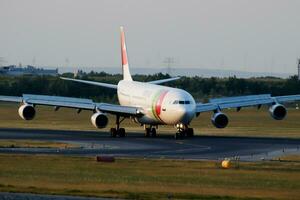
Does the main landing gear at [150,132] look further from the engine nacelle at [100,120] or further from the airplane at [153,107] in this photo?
the engine nacelle at [100,120]

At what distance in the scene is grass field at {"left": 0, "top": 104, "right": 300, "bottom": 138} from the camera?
274ft

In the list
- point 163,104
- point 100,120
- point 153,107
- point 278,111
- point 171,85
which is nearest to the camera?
point 163,104

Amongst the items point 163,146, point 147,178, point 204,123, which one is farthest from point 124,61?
point 147,178

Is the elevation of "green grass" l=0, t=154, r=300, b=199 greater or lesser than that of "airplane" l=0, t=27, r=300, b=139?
lesser

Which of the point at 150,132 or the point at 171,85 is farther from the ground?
the point at 171,85

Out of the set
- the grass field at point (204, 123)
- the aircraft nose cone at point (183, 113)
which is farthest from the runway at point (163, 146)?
the grass field at point (204, 123)

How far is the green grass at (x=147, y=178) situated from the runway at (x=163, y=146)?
4.34 meters

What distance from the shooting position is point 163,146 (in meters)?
64.0

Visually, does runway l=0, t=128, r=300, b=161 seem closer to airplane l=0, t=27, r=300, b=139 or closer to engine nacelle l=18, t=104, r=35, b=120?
airplane l=0, t=27, r=300, b=139

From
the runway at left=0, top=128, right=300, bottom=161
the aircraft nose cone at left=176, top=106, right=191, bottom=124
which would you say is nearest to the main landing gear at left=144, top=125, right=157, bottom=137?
the runway at left=0, top=128, right=300, bottom=161

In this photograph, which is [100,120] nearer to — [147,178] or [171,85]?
[147,178]

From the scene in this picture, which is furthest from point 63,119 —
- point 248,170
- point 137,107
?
point 248,170

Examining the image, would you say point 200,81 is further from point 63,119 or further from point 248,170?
point 248,170

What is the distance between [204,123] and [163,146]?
116 feet
